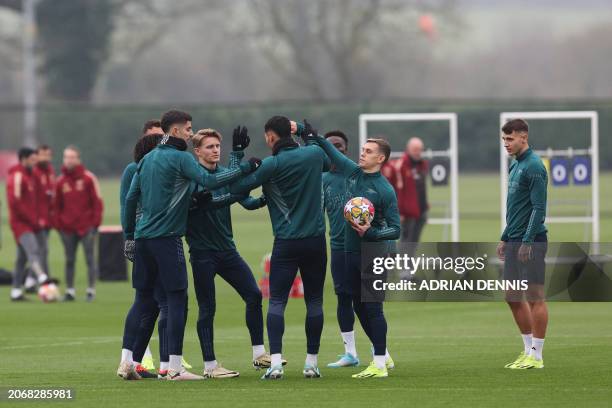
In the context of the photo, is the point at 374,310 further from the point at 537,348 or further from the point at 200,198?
the point at 200,198

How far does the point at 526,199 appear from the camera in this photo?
38.2ft

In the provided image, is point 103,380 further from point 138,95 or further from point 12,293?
point 138,95

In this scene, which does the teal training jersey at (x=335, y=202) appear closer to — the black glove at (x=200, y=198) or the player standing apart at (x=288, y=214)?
the player standing apart at (x=288, y=214)

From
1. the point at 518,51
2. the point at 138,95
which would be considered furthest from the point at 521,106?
the point at 518,51

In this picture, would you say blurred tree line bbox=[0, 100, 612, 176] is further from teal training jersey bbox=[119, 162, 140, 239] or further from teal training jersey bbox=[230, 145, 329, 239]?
teal training jersey bbox=[230, 145, 329, 239]

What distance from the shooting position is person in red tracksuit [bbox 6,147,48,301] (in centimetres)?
1912

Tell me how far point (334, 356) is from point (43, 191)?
25.4 ft

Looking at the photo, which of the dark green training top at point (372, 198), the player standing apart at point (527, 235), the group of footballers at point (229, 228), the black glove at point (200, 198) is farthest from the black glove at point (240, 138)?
the player standing apart at point (527, 235)

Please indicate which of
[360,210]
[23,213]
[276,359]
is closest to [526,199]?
[360,210]

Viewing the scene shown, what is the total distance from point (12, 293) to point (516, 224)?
947cm

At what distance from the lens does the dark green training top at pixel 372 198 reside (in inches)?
442

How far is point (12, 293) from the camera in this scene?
19188 mm

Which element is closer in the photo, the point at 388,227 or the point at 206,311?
the point at 388,227

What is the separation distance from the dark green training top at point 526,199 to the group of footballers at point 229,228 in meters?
1.07
